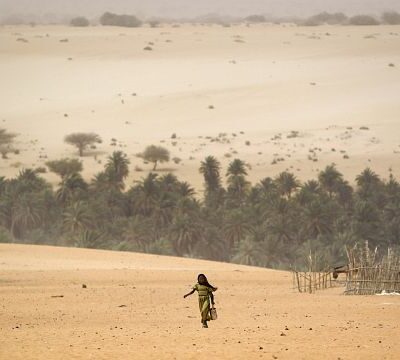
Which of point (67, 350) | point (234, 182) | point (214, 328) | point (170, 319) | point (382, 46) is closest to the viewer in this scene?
point (67, 350)

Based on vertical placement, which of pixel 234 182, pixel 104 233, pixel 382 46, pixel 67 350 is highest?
pixel 382 46

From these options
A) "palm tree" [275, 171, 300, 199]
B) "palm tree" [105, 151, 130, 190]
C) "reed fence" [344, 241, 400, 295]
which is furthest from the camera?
"palm tree" [105, 151, 130, 190]

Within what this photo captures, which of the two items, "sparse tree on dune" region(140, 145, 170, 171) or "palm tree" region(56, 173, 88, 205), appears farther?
"sparse tree on dune" region(140, 145, 170, 171)

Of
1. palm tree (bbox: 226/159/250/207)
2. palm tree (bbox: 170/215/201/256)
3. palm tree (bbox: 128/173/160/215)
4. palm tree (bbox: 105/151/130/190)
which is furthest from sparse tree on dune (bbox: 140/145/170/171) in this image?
palm tree (bbox: 170/215/201/256)

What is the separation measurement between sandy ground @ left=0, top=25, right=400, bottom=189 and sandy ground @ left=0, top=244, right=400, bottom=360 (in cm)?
4506

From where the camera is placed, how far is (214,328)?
16406 millimetres

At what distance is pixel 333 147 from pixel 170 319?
207 ft

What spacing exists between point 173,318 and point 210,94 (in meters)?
79.4

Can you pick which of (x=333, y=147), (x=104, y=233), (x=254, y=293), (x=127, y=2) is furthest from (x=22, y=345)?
(x=127, y=2)

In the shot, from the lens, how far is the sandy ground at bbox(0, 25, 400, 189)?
80000 mm

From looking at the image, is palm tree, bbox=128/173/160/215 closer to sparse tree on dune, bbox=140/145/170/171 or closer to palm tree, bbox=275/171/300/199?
palm tree, bbox=275/171/300/199

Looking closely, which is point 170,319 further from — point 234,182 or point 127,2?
point 127,2

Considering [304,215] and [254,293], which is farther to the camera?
[304,215]

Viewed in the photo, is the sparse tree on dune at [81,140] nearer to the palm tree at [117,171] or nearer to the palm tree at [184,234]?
the palm tree at [117,171]
